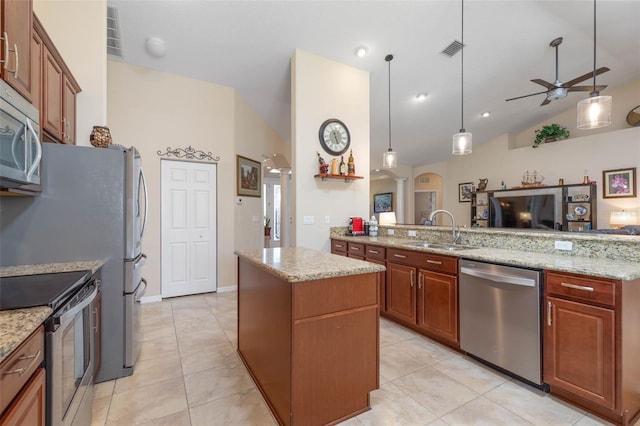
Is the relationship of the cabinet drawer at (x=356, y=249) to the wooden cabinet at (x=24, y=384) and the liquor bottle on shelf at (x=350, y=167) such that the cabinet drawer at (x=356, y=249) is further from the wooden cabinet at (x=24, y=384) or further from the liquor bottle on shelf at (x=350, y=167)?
the wooden cabinet at (x=24, y=384)

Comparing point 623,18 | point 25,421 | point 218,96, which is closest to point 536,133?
point 623,18

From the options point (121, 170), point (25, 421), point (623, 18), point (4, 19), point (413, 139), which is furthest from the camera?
point (413, 139)

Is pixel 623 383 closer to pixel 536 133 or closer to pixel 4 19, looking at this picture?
pixel 4 19

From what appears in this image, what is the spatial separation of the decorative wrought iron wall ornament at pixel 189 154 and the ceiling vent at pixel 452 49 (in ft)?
12.1

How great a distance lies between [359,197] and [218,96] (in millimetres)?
2671

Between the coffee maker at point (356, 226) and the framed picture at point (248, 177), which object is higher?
the framed picture at point (248, 177)

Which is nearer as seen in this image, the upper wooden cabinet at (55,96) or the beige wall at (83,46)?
the upper wooden cabinet at (55,96)

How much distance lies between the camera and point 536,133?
720 centimetres

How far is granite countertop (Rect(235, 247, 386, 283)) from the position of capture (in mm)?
1562

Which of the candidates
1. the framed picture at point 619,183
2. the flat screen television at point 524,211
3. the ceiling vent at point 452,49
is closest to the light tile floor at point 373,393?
the ceiling vent at point 452,49

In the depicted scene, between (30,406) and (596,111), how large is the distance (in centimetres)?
403

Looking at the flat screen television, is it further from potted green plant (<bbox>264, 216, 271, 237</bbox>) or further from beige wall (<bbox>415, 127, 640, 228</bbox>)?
potted green plant (<bbox>264, 216, 271, 237</bbox>)

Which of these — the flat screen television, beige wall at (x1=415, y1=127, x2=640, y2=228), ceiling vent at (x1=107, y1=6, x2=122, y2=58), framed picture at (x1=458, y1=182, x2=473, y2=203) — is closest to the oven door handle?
ceiling vent at (x1=107, y1=6, x2=122, y2=58)

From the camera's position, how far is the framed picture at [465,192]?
824cm
